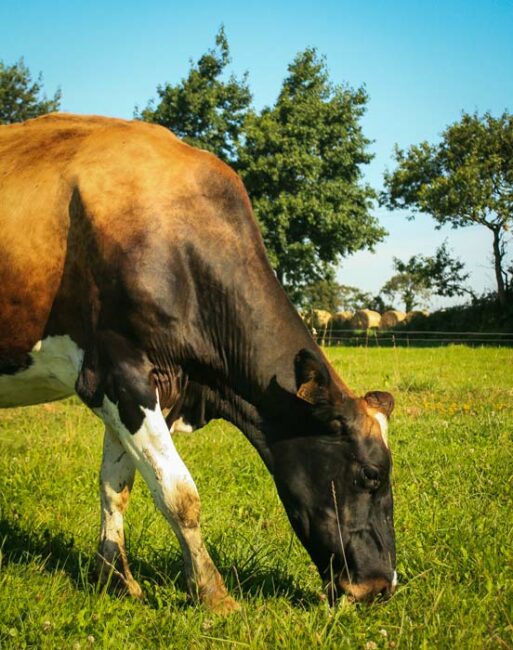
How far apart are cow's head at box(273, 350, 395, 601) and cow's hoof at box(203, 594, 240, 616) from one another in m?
0.51

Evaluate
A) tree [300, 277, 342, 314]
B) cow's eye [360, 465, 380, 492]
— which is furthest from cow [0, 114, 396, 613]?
tree [300, 277, 342, 314]

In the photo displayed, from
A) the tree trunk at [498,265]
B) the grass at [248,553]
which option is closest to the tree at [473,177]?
the tree trunk at [498,265]

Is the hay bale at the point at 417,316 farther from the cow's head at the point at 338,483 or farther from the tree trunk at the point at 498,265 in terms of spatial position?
the cow's head at the point at 338,483

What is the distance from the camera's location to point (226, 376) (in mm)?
4355

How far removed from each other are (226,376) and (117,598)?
137 cm

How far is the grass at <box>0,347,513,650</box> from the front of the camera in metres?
3.45

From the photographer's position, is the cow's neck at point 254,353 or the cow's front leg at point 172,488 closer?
the cow's front leg at point 172,488

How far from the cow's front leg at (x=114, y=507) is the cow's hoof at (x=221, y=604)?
0.56 m

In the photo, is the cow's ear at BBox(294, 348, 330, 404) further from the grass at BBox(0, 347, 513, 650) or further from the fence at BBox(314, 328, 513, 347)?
the fence at BBox(314, 328, 513, 347)

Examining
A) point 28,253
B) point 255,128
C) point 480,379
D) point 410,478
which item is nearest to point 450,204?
point 255,128

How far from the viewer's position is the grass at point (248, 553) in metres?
3.45

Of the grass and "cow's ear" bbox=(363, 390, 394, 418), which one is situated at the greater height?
"cow's ear" bbox=(363, 390, 394, 418)

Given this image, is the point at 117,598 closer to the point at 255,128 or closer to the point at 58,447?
the point at 58,447

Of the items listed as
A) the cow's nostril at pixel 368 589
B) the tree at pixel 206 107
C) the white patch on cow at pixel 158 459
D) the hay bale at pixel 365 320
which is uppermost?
the tree at pixel 206 107
